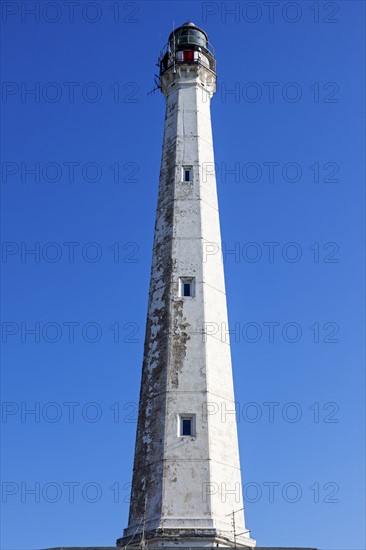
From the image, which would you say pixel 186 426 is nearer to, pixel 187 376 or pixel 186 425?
pixel 186 425

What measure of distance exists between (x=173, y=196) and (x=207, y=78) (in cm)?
614

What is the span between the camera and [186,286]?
2514cm

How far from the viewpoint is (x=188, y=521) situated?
21328 mm

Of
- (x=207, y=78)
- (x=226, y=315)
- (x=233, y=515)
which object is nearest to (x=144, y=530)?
(x=233, y=515)

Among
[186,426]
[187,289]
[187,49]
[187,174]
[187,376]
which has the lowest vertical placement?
[186,426]

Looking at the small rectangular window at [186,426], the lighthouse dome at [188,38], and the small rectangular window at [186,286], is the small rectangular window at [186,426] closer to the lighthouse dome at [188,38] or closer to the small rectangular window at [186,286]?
the small rectangular window at [186,286]

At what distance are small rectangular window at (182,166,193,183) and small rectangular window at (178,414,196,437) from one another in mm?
8819

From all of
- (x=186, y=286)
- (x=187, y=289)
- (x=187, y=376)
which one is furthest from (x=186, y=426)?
(x=186, y=286)

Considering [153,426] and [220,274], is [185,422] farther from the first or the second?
[220,274]

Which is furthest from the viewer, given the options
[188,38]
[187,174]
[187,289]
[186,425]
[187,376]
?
[188,38]

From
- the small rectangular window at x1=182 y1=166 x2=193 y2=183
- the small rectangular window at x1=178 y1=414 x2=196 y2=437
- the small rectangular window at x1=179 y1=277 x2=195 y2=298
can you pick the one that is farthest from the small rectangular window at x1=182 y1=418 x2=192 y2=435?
the small rectangular window at x1=182 y1=166 x2=193 y2=183

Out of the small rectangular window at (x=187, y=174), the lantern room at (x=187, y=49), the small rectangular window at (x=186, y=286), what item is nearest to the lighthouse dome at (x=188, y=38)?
the lantern room at (x=187, y=49)

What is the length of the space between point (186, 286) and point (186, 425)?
15.7ft

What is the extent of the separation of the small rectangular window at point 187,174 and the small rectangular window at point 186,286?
4.05 m
